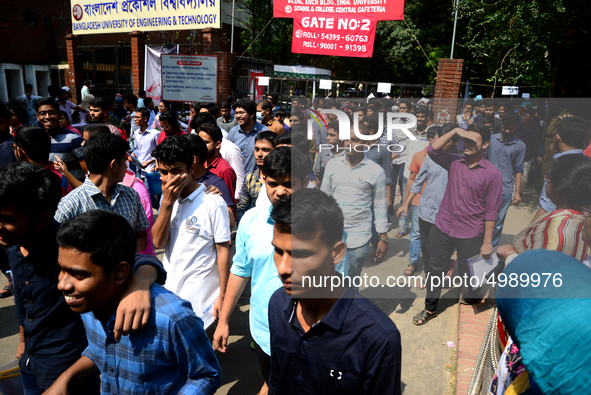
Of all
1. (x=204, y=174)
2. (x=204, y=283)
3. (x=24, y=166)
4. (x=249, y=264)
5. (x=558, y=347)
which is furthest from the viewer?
(x=204, y=174)

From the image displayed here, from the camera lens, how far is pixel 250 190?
3.54 m

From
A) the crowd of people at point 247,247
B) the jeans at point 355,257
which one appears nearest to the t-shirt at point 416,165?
the crowd of people at point 247,247

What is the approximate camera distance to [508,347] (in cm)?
146

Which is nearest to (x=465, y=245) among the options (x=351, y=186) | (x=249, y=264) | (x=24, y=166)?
(x=351, y=186)

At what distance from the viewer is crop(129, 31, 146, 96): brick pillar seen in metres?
10.4

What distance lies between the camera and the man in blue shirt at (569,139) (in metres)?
2.20

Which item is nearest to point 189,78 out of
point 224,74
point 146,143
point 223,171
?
point 224,74

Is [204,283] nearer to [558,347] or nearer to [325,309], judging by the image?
[325,309]

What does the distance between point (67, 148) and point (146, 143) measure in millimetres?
1744

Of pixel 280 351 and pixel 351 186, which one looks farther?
pixel 351 186

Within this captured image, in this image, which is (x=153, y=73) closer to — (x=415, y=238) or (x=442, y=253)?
(x=415, y=238)

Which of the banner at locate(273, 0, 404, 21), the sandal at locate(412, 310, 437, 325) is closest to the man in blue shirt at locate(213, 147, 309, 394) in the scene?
the sandal at locate(412, 310, 437, 325)

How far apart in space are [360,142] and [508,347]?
3.57 ft

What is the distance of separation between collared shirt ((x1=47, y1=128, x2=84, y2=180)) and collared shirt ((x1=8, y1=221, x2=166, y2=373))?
75.7 inches
